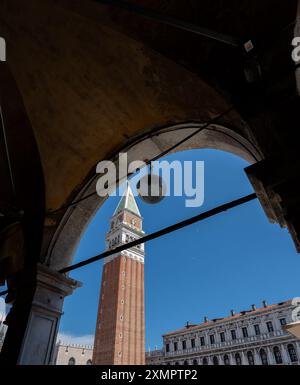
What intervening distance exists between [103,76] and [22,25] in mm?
871

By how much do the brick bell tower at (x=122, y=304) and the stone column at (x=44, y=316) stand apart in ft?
95.8

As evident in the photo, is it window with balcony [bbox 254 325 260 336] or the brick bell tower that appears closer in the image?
window with balcony [bbox 254 325 260 336]

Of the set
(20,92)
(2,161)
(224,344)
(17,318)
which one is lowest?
(17,318)

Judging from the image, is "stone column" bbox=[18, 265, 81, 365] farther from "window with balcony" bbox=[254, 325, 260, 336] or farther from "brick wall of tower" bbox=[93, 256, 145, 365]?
"brick wall of tower" bbox=[93, 256, 145, 365]

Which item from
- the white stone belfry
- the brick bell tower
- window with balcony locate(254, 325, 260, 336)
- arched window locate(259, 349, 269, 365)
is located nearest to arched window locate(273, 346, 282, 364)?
arched window locate(259, 349, 269, 365)

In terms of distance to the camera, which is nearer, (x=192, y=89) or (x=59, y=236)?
(x=192, y=89)

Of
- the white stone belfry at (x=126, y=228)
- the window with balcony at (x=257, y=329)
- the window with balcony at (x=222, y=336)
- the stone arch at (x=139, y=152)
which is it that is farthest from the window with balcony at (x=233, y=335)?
the stone arch at (x=139, y=152)

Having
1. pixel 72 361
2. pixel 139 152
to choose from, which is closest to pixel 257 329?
pixel 72 361

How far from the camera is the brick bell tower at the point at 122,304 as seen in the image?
3506 centimetres

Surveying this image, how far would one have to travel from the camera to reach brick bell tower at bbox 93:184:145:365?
35.1 meters

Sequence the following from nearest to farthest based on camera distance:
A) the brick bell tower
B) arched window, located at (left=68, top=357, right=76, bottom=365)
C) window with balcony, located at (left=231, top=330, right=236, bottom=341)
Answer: window with balcony, located at (left=231, top=330, right=236, bottom=341) → the brick bell tower → arched window, located at (left=68, top=357, right=76, bottom=365)
